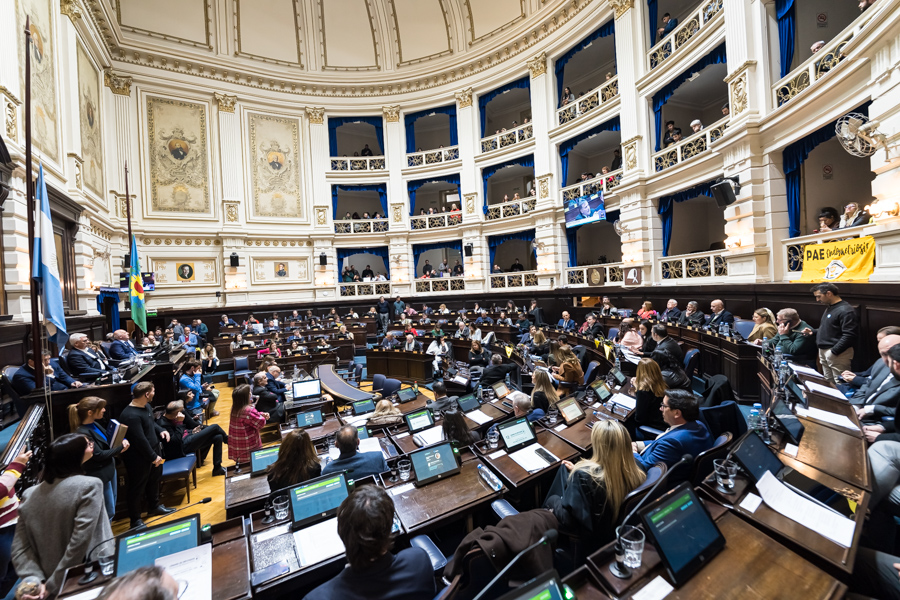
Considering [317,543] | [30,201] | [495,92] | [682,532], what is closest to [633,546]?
[682,532]

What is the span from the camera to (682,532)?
1835mm

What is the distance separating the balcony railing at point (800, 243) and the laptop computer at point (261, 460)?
27.8 feet

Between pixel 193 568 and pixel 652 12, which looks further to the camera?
pixel 652 12

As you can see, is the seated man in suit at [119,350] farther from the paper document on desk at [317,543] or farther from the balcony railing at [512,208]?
the balcony railing at [512,208]

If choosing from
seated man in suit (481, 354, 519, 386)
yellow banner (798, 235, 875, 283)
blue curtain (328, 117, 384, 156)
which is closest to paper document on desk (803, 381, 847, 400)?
yellow banner (798, 235, 875, 283)

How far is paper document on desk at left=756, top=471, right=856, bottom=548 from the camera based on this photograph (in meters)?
1.90

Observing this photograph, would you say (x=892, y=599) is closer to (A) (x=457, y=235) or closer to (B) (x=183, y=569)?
(B) (x=183, y=569)

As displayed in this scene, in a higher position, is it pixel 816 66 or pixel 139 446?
pixel 816 66

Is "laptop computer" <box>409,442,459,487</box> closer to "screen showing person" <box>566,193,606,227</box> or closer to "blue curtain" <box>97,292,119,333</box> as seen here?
"screen showing person" <box>566,193,606,227</box>

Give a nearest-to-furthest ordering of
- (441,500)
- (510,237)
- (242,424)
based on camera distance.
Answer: (441,500)
(242,424)
(510,237)

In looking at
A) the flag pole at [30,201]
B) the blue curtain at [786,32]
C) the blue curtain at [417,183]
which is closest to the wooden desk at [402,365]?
the flag pole at [30,201]

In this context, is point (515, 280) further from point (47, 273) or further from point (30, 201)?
point (30, 201)

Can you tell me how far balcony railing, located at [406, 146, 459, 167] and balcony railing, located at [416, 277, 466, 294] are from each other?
5.50 meters

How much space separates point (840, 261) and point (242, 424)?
8756 millimetres
